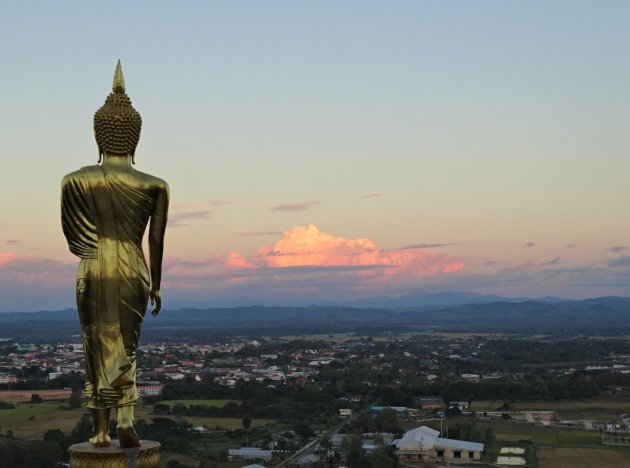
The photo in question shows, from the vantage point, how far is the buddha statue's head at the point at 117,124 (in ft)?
29.3

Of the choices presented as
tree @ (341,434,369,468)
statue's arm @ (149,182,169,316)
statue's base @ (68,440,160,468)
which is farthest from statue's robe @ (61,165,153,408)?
tree @ (341,434,369,468)

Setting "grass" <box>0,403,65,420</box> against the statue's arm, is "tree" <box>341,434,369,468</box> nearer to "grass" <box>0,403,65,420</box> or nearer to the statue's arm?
"grass" <box>0,403,65,420</box>

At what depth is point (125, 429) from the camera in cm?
856

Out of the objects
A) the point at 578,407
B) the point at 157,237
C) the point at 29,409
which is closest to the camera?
the point at 157,237

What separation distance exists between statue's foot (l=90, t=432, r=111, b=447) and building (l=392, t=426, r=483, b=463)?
32987 millimetres

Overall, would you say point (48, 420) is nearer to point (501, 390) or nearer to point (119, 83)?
point (501, 390)

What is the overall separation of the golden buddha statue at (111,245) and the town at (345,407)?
948 inches

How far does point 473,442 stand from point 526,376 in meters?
35.3

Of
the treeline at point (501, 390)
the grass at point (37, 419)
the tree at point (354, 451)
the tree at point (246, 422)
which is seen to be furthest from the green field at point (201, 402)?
the tree at point (354, 451)

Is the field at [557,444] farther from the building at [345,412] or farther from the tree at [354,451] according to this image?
the tree at [354,451]

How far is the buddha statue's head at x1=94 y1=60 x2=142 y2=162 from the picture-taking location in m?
8.93

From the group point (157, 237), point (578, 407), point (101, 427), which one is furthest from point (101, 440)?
point (578, 407)

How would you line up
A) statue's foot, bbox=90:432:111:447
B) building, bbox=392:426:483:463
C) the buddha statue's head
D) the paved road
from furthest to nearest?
building, bbox=392:426:483:463 → the paved road → the buddha statue's head → statue's foot, bbox=90:432:111:447

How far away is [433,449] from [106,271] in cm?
3415
